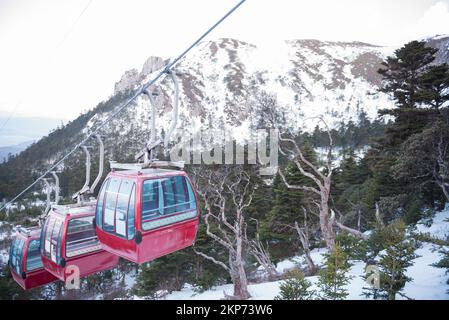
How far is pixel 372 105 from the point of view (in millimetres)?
125250

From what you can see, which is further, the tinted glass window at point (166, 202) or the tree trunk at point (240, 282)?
the tree trunk at point (240, 282)

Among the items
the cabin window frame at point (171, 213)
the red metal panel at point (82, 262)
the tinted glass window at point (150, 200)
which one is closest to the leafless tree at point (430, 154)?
the cabin window frame at point (171, 213)

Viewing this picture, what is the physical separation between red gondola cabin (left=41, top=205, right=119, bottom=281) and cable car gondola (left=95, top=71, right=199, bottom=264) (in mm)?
1079

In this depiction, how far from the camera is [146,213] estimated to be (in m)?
5.07

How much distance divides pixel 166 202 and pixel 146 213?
0.77m

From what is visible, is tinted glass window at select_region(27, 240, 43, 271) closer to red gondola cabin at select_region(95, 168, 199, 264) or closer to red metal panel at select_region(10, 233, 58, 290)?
red metal panel at select_region(10, 233, 58, 290)

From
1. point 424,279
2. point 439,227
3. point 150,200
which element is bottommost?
point 424,279

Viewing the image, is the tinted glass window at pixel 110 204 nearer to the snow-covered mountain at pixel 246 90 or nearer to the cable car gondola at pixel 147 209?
the cable car gondola at pixel 147 209

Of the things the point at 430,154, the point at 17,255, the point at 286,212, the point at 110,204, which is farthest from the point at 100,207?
the point at 286,212

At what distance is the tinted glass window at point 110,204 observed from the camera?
210 inches


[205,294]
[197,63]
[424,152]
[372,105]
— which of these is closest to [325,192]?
[424,152]

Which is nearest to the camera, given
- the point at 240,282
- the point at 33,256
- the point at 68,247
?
the point at 68,247

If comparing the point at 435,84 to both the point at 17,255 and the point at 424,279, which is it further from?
the point at 17,255

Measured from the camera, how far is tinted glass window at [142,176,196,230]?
16.6 feet
